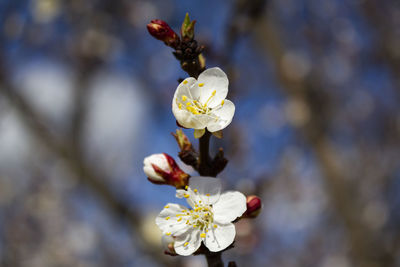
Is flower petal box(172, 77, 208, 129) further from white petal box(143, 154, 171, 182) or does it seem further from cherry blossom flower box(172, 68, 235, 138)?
white petal box(143, 154, 171, 182)

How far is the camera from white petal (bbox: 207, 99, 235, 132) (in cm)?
80

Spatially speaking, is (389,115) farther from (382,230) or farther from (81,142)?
(81,142)

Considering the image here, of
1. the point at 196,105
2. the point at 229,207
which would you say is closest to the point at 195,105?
the point at 196,105

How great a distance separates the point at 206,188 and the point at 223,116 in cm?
17

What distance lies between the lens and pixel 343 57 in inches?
241

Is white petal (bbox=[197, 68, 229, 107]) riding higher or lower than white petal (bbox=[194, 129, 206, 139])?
higher

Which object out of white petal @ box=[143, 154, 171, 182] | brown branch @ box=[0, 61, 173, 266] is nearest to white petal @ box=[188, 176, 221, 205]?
white petal @ box=[143, 154, 171, 182]

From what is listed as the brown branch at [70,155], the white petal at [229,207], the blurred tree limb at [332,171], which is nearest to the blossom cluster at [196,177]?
the white petal at [229,207]

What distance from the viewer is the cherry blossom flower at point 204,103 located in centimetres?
80

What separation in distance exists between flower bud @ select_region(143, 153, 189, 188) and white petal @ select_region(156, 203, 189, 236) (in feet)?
0.22

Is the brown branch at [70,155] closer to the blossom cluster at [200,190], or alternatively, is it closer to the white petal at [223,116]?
the blossom cluster at [200,190]

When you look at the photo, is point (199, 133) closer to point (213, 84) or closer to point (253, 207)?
point (213, 84)

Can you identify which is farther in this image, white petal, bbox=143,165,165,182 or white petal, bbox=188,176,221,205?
white petal, bbox=143,165,165,182

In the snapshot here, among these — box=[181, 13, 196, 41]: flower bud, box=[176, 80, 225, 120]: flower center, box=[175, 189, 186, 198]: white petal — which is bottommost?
box=[175, 189, 186, 198]: white petal
